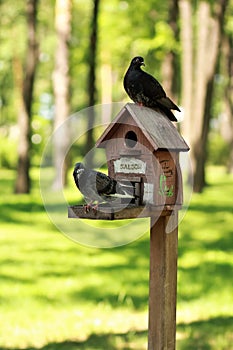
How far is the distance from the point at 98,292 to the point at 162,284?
4.51 meters

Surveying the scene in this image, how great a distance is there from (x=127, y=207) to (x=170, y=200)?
1.70 ft

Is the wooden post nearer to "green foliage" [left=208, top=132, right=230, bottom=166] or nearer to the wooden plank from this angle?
the wooden plank

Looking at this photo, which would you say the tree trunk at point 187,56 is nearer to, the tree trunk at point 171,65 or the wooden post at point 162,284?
the tree trunk at point 171,65

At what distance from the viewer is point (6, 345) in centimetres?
703

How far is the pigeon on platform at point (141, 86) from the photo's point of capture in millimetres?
4742

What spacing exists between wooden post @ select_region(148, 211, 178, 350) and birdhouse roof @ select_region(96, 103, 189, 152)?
18.7 inches

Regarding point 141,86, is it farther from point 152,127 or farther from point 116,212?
point 116,212

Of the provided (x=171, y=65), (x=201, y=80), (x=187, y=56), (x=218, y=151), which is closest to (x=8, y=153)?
(x=218, y=151)

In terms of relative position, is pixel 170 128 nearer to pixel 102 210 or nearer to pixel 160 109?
pixel 160 109

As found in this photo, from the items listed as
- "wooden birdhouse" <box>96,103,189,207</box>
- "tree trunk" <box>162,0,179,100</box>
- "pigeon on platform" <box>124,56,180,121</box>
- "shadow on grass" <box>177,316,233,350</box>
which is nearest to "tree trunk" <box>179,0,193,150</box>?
"tree trunk" <box>162,0,179,100</box>

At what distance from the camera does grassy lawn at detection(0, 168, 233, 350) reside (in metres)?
7.34

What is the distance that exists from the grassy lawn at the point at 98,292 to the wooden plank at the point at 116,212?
2.73 m

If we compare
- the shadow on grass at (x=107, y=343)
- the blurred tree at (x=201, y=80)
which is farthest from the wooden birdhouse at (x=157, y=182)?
the blurred tree at (x=201, y=80)

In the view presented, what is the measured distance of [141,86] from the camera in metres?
4.74
